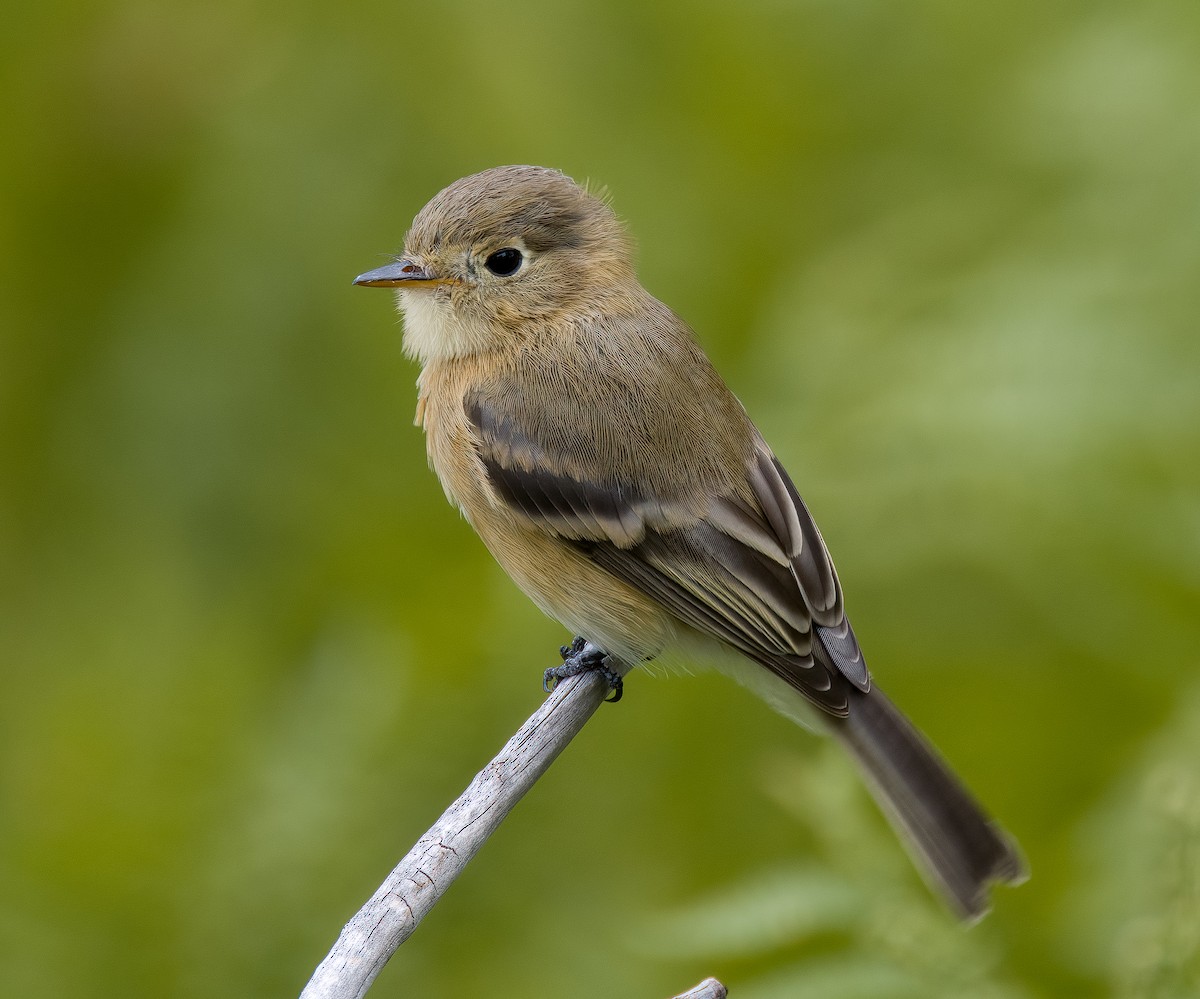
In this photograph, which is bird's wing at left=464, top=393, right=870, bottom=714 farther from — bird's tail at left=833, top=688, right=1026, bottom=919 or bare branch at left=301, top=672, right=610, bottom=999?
bare branch at left=301, top=672, right=610, bottom=999

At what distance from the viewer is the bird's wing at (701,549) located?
3447 mm

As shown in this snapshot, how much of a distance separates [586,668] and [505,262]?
107 cm

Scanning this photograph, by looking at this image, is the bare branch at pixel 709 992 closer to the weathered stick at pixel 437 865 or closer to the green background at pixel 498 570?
the weathered stick at pixel 437 865

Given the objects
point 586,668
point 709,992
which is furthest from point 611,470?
point 709,992

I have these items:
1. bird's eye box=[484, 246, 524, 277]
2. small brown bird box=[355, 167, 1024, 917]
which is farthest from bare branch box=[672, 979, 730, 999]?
bird's eye box=[484, 246, 524, 277]

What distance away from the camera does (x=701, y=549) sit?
3541 mm

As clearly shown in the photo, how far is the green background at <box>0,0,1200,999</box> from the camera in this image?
3.42 metres

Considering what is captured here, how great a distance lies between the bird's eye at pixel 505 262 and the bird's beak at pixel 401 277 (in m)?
0.13

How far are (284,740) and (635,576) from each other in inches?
36.6

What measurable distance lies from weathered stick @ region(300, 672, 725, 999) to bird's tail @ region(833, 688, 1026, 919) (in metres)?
0.67

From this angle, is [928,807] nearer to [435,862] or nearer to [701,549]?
[701,549]

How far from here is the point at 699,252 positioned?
15.9 ft

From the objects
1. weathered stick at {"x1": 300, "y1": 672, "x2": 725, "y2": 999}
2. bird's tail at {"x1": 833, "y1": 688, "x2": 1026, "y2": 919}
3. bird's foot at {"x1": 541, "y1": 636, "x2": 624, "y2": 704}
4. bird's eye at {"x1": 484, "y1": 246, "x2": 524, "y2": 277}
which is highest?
bird's eye at {"x1": 484, "y1": 246, "x2": 524, "y2": 277}

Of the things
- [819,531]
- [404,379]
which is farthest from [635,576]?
[404,379]
